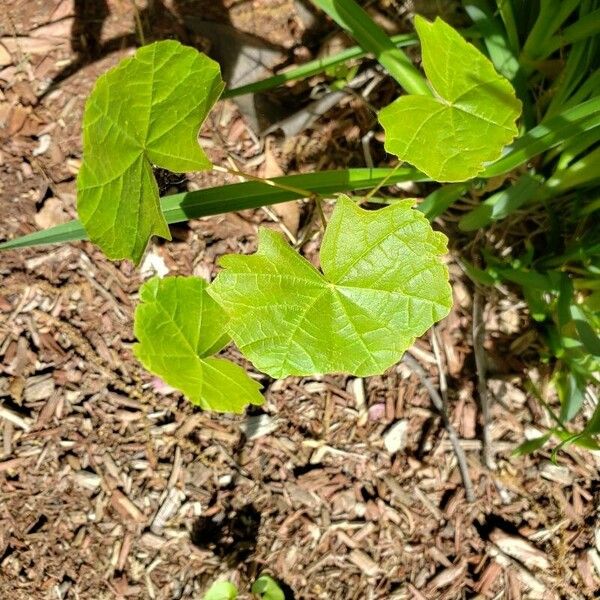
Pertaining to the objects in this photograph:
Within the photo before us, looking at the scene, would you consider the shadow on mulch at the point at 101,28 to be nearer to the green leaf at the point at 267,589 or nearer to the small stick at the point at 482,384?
the small stick at the point at 482,384

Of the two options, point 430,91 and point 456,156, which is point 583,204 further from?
point 456,156

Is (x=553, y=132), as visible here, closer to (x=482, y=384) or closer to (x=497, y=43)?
(x=497, y=43)

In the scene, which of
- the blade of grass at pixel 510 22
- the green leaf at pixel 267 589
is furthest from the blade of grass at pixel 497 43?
the green leaf at pixel 267 589

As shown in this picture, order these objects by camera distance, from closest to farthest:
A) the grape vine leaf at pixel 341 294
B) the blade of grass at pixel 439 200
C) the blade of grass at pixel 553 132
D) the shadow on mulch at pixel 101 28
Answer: the grape vine leaf at pixel 341 294 → the blade of grass at pixel 553 132 → the blade of grass at pixel 439 200 → the shadow on mulch at pixel 101 28

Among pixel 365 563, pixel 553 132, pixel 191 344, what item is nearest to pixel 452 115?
pixel 553 132

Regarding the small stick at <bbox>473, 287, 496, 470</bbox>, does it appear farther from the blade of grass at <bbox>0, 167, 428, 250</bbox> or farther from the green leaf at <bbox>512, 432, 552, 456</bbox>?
the blade of grass at <bbox>0, 167, 428, 250</bbox>

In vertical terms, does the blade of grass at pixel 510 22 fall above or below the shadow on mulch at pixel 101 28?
above

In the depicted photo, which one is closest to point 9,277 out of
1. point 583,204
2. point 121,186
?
point 121,186
